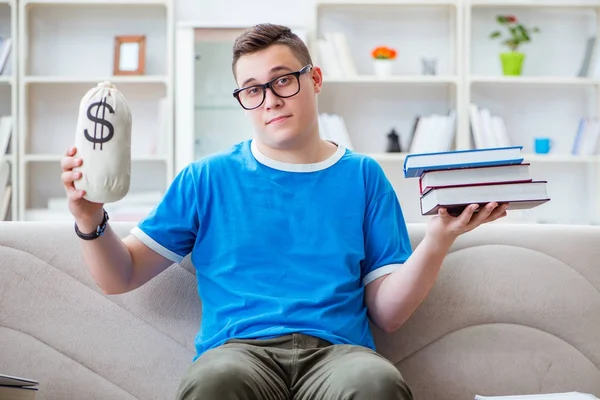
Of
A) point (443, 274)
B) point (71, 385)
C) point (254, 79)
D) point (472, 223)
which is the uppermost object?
point (254, 79)

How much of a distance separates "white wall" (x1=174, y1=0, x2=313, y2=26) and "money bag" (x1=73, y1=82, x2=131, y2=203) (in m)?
3.48

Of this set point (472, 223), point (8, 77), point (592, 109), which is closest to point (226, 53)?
point (8, 77)

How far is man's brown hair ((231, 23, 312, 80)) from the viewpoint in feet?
5.15

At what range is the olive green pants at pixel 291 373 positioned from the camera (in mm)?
1200

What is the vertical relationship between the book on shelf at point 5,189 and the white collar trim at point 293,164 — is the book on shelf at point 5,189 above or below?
below

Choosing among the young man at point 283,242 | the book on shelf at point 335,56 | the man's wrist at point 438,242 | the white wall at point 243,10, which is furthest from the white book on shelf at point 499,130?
the man's wrist at point 438,242

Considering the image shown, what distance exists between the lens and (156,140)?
14.8ft

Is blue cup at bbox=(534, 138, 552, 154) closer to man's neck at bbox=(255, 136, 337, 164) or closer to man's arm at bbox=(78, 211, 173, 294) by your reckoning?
man's neck at bbox=(255, 136, 337, 164)

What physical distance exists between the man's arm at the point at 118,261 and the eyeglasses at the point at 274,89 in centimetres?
35

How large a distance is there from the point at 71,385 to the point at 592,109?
12.8ft

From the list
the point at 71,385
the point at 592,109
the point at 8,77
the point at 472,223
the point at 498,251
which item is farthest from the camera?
the point at 592,109

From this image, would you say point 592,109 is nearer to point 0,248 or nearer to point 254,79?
point 254,79

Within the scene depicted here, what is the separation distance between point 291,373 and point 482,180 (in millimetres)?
463

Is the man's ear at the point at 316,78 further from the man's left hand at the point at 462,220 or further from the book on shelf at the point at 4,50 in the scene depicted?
the book on shelf at the point at 4,50
